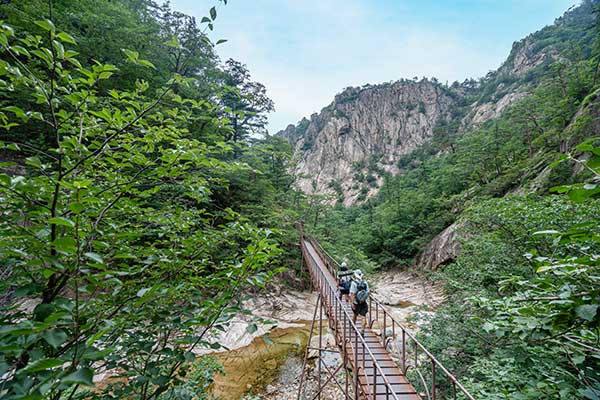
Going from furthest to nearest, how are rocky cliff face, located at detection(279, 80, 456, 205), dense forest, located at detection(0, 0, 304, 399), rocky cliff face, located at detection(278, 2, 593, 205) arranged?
rocky cliff face, located at detection(279, 80, 456, 205) < rocky cliff face, located at detection(278, 2, 593, 205) < dense forest, located at detection(0, 0, 304, 399)

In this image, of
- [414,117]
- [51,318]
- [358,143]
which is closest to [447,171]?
[51,318]

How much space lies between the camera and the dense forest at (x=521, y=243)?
112 centimetres

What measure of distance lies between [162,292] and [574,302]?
180 cm

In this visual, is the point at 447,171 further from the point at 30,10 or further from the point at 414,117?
the point at 414,117

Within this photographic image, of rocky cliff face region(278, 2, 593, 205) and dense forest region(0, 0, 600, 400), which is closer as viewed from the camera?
dense forest region(0, 0, 600, 400)

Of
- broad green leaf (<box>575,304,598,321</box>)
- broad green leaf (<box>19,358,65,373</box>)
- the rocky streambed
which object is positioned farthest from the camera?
the rocky streambed

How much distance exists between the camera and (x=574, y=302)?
100cm

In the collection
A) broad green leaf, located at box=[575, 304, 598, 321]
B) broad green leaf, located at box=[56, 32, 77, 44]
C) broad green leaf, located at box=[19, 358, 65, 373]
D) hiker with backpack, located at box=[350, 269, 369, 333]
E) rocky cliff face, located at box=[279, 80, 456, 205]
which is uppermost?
rocky cliff face, located at box=[279, 80, 456, 205]

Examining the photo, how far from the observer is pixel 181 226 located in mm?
1658

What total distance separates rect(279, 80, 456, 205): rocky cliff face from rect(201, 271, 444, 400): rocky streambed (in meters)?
34.8

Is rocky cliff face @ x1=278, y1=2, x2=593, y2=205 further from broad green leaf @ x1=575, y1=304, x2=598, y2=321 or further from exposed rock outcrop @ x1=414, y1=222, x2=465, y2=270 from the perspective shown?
broad green leaf @ x1=575, y1=304, x2=598, y2=321

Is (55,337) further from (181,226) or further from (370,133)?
(370,133)

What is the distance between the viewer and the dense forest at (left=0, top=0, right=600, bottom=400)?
2.93ft

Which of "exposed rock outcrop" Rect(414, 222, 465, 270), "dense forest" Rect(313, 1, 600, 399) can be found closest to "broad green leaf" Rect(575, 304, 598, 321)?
"dense forest" Rect(313, 1, 600, 399)
